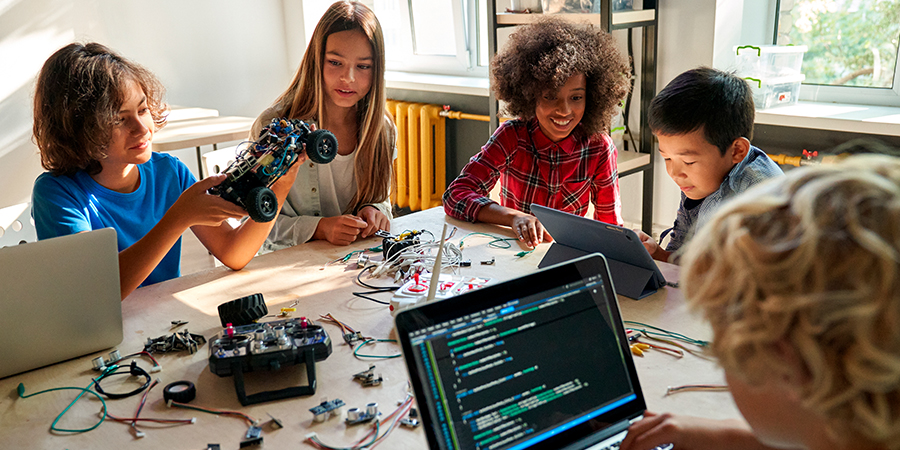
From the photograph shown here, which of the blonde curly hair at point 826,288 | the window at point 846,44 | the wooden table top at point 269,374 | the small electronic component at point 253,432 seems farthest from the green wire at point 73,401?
the window at point 846,44

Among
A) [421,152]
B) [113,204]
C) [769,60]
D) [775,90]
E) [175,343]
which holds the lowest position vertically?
[421,152]

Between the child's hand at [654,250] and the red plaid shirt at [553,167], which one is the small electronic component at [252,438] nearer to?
the child's hand at [654,250]

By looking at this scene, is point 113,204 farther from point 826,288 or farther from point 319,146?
point 826,288

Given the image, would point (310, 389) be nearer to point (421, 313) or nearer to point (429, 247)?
point (421, 313)

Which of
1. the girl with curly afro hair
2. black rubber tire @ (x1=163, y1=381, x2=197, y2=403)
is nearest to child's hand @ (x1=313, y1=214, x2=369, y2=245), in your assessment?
the girl with curly afro hair

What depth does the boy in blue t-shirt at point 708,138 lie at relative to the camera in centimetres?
153

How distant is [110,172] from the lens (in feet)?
4.99

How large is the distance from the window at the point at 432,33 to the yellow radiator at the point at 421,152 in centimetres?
32

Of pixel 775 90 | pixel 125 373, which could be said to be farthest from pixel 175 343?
pixel 775 90

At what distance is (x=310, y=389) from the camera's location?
0.96m

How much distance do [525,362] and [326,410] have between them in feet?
0.98

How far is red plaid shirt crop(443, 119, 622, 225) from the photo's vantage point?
1.97m

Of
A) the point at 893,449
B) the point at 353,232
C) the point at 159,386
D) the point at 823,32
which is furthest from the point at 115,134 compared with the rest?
the point at 823,32

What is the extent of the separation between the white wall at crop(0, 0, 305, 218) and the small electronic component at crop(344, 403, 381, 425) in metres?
3.03
